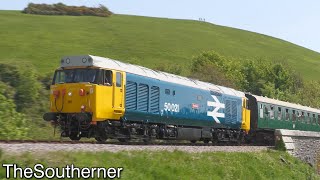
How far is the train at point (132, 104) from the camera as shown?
19.0 m

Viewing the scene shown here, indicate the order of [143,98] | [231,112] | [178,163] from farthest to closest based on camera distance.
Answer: [231,112]
[143,98]
[178,163]

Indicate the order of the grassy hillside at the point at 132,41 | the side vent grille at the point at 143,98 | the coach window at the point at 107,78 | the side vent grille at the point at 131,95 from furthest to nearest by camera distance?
the grassy hillside at the point at 132,41
the side vent grille at the point at 143,98
the side vent grille at the point at 131,95
the coach window at the point at 107,78

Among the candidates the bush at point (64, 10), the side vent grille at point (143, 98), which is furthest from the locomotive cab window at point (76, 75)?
the bush at point (64, 10)

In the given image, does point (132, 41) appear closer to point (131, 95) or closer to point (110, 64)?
point (131, 95)

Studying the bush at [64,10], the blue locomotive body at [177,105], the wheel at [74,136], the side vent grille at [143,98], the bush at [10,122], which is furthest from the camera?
the bush at [64,10]

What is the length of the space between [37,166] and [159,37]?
93714 mm

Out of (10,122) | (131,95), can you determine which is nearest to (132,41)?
(10,122)

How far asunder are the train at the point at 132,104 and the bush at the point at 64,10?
88.6 metres

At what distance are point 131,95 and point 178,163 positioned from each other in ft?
13.6

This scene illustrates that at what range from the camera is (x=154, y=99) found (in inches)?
880

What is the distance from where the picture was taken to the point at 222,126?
96.0ft

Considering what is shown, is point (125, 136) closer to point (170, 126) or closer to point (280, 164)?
point (170, 126)

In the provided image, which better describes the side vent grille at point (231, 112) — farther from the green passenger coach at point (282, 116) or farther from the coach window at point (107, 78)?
the coach window at point (107, 78)

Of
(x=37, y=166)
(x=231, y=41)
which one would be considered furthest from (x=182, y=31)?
(x=37, y=166)
